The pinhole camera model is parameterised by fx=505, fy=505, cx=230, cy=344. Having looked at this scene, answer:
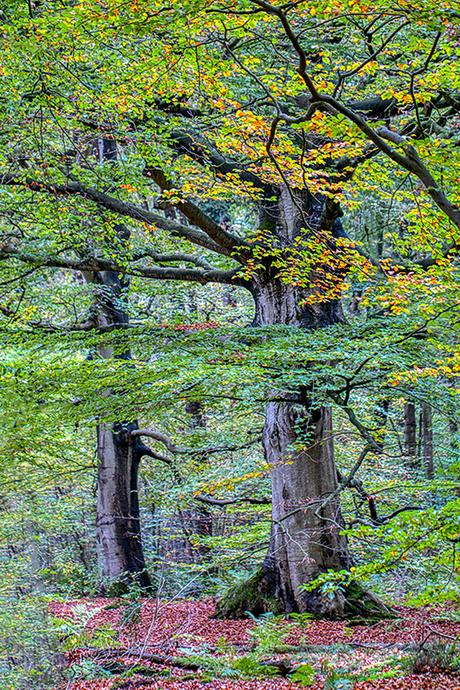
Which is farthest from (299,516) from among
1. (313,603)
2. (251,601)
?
(251,601)

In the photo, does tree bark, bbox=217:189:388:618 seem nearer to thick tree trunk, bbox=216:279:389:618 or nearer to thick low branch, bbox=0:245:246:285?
thick tree trunk, bbox=216:279:389:618

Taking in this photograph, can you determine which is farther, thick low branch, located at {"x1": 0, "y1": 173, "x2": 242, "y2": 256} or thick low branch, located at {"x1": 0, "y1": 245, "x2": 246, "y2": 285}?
thick low branch, located at {"x1": 0, "y1": 245, "x2": 246, "y2": 285}

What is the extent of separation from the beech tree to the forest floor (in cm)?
97

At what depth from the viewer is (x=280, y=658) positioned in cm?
449

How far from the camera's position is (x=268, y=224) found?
7.93 m

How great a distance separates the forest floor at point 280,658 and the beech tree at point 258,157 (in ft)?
3.17

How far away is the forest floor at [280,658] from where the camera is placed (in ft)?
11.5

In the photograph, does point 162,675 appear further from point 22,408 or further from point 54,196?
point 54,196

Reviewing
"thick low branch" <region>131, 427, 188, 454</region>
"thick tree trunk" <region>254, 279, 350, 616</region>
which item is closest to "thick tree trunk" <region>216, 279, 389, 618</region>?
"thick tree trunk" <region>254, 279, 350, 616</region>

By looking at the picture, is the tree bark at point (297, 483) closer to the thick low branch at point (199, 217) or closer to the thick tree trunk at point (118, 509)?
the thick low branch at point (199, 217)

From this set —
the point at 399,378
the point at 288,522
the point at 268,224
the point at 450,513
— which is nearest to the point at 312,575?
the point at 288,522

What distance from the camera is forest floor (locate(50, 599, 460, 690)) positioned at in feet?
11.5

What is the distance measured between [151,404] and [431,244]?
A: 398 centimetres

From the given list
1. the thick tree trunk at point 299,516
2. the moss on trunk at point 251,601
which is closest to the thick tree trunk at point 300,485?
the thick tree trunk at point 299,516
